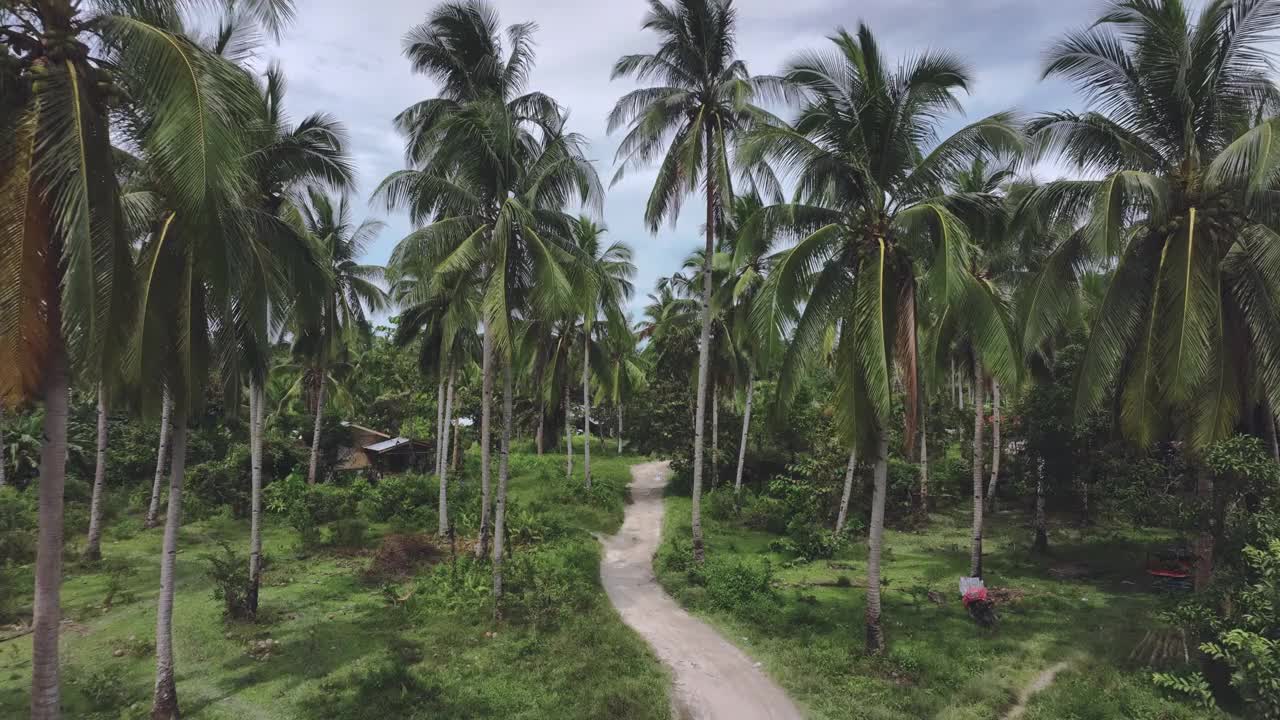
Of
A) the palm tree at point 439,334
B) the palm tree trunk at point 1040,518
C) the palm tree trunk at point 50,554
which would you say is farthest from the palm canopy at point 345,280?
the palm tree trunk at point 1040,518

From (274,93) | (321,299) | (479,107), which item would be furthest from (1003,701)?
(274,93)

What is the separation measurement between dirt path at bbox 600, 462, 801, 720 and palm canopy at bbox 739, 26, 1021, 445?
14.0ft

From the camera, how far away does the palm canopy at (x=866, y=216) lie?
32.9 ft

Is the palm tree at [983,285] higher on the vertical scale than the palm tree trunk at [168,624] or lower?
higher

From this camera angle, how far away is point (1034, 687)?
9805 mm

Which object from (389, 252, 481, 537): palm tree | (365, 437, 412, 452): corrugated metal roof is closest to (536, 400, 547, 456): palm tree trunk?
(365, 437, 412, 452): corrugated metal roof

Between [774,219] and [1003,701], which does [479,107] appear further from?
[1003,701]

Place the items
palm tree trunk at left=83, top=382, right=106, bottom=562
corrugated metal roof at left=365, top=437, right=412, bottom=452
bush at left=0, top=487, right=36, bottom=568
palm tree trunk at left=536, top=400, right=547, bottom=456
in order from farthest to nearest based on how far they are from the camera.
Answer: palm tree trunk at left=536, top=400, right=547, bottom=456 < corrugated metal roof at left=365, top=437, right=412, bottom=452 < palm tree trunk at left=83, top=382, right=106, bottom=562 < bush at left=0, top=487, right=36, bottom=568

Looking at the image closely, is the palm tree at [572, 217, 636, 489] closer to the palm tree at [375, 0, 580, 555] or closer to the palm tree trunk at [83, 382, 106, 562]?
the palm tree at [375, 0, 580, 555]

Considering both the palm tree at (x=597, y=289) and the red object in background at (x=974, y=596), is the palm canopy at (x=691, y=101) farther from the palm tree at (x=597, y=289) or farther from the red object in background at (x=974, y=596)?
the red object in background at (x=974, y=596)

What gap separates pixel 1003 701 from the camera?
30.3 ft

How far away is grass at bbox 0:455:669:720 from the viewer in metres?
9.20

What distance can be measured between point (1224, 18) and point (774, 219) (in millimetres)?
6987

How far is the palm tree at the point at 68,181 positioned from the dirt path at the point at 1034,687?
11395 millimetres
